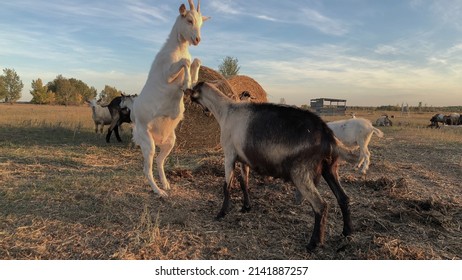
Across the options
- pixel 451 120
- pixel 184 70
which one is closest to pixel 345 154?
pixel 184 70

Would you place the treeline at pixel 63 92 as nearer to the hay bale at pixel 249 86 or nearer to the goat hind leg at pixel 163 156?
the hay bale at pixel 249 86

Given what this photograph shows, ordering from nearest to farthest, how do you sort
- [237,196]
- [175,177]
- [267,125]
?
[267,125]
[237,196]
[175,177]

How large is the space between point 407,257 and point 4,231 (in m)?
5.01

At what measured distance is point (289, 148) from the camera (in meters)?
4.33

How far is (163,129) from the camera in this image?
251 inches

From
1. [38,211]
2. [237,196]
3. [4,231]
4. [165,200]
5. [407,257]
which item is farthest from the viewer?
[237,196]

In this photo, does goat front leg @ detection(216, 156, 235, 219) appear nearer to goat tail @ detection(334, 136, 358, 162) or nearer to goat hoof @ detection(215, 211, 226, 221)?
goat hoof @ detection(215, 211, 226, 221)

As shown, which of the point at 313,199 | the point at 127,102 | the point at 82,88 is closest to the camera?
the point at 313,199

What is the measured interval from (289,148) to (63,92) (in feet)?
261

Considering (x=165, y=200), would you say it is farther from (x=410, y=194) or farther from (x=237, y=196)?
(x=410, y=194)

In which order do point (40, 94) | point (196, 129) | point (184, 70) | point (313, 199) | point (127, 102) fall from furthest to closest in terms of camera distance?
1. point (40, 94)
2. point (127, 102)
3. point (196, 129)
4. point (184, 70)
5. point (313, 199)

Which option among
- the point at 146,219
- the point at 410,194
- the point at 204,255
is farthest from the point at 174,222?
the point at 410,194

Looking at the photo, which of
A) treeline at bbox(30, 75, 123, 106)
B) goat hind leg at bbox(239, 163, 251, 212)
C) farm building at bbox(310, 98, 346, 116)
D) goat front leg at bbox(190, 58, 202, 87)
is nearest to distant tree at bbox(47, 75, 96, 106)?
treeline at bbox(30, 75, 123, 106)

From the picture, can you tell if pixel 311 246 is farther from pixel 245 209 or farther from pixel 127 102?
pixel 127 102
